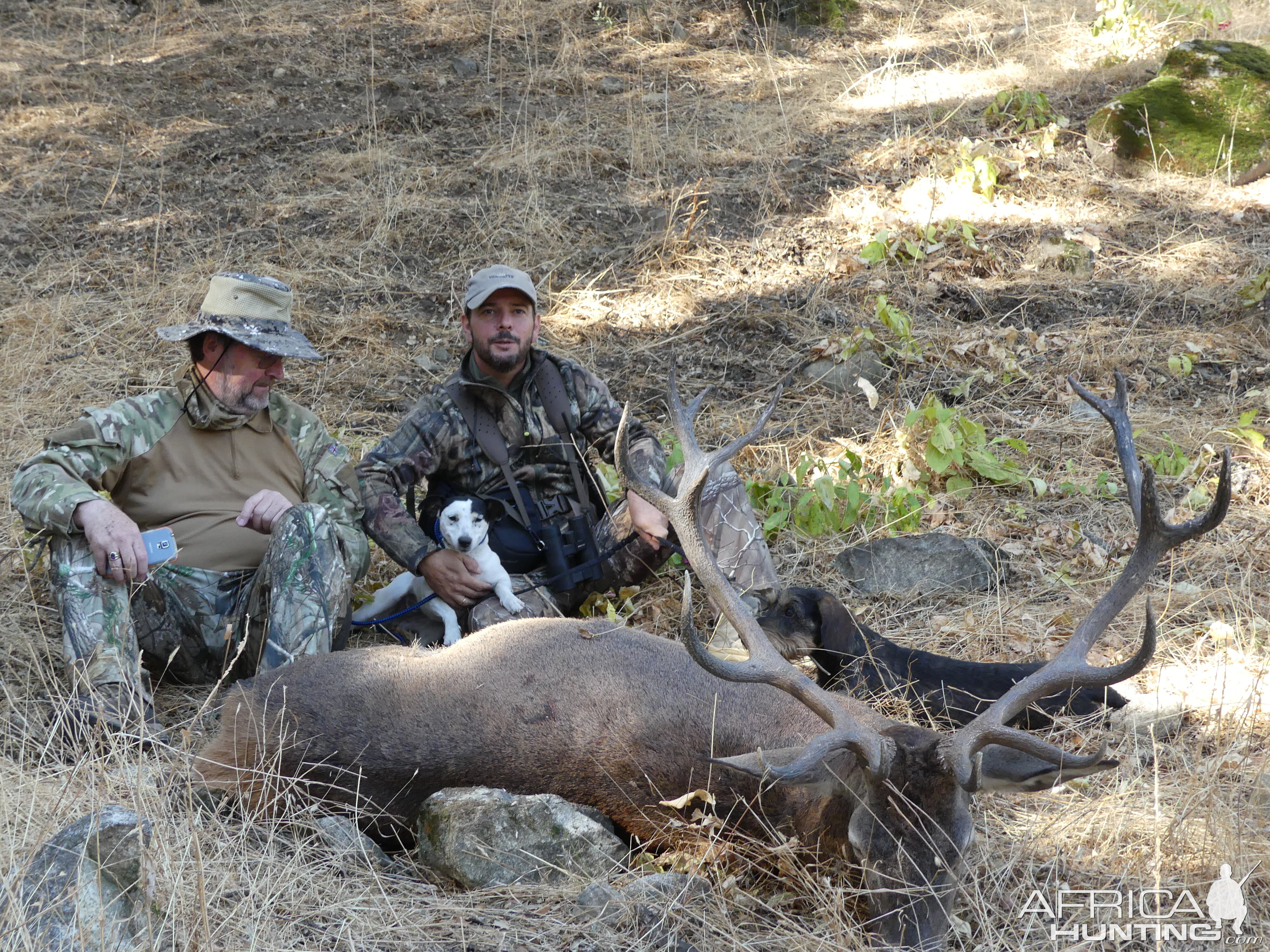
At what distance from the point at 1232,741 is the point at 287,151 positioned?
9.06 metres

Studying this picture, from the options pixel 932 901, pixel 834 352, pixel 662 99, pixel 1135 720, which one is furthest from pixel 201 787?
pixel 662 99

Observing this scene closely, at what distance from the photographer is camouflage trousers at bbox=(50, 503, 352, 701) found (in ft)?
14.2

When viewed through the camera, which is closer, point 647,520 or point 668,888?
point 668,888

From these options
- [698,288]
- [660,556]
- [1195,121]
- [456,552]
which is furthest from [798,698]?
[1195,121]

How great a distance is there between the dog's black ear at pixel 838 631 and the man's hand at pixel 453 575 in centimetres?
154

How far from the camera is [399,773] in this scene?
3650mm

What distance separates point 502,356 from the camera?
5.34 meters

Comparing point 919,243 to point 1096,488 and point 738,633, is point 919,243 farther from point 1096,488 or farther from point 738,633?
point 738,633

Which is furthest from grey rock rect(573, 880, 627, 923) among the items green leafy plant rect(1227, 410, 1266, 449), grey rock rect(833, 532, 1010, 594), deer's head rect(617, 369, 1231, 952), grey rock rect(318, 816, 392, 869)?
green leafy plant rect(1227, 410, 1266, 449)

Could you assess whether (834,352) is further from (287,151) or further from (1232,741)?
(287,151)

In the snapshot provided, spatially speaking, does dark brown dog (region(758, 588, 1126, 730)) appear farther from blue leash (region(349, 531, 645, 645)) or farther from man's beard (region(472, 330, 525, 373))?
man's beard (region(472, 330, 525, 373))

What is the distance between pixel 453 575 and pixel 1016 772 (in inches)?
106

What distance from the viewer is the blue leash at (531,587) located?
5352 millimetres

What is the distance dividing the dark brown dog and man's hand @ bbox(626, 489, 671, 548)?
0.70 m
